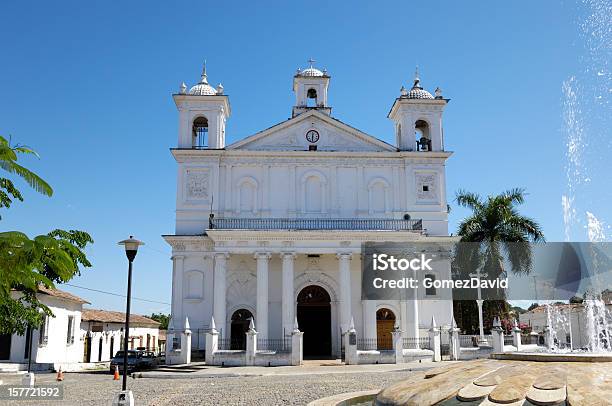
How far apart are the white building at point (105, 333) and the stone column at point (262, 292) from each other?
45.9 ft

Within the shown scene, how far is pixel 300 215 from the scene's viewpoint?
31.3m

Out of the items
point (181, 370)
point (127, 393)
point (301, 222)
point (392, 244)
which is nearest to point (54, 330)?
point (181, 370)

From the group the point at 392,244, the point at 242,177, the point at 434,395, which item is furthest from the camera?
the point at 242,177

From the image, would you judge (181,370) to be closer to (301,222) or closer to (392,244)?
(301,222)

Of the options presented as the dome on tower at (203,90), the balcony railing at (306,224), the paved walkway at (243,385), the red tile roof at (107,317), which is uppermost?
the dome on tower at (203,90)

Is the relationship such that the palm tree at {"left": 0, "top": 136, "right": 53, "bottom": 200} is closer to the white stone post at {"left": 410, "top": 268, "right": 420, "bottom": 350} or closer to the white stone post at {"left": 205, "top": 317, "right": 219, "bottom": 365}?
the white stone post at {"left": 205, "top": 317, "right": 219, "bottom": 365}

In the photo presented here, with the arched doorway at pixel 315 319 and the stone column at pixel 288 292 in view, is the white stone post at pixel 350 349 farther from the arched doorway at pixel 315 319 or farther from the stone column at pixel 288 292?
the arched doorway at pixel 315 319

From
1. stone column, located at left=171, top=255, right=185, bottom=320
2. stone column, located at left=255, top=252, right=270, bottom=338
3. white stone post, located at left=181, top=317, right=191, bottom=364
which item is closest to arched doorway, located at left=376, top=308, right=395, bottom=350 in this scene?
stone column, located at left=255, top=252, right=270, bottom=338

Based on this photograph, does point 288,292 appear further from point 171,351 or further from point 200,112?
point 200,112

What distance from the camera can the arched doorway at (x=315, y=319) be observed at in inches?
1192

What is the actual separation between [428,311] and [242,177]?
12.0m

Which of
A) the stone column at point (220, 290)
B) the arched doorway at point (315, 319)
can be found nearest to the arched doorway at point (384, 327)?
the arched doorway at point (315, 319)

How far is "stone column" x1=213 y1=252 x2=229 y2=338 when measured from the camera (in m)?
28.6

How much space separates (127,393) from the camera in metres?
11.4
